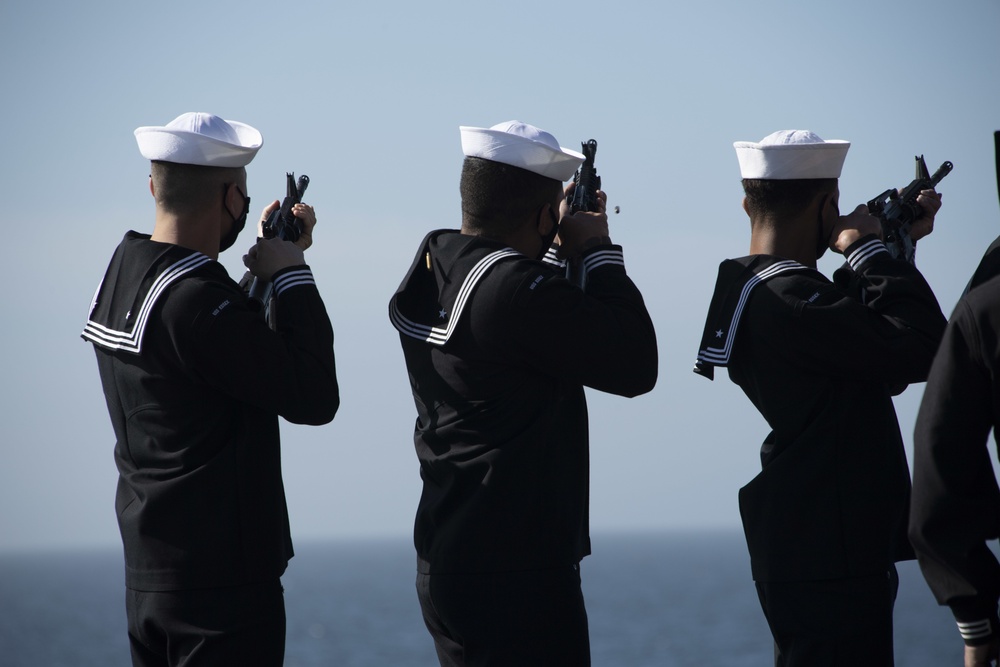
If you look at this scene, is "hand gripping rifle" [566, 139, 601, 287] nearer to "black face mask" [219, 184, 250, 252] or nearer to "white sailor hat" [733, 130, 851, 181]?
"white sailor hat" [733, 130, 851, 181]

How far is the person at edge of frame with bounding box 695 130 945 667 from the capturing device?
5.11m

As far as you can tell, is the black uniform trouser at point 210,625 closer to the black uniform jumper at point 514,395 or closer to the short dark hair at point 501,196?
the black uniform jumper at point 514,395

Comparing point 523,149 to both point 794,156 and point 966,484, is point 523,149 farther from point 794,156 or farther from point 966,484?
point 966,484

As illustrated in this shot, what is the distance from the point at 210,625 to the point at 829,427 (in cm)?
245

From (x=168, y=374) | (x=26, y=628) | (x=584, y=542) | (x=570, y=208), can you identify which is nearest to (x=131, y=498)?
(x=168, y=374)

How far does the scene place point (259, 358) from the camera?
15.7ft

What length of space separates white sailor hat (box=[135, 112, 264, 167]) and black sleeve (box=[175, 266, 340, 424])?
580mm

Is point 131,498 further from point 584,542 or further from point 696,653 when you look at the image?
point 696,653

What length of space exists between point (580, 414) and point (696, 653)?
225ft

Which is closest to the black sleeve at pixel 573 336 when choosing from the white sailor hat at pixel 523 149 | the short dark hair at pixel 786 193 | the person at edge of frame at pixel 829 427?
the white sailor hat at pixel 523 149

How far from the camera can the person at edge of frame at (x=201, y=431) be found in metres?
4.78

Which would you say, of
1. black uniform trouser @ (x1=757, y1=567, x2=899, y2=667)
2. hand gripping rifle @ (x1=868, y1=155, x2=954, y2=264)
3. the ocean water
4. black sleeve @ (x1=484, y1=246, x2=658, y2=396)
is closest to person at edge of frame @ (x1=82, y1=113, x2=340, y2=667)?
black sleeve @ (x1=484, y1=246, x2=658, y2=396)

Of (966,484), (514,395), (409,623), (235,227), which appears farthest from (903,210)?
(409,623)

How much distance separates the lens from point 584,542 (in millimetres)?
5160
